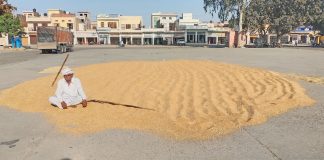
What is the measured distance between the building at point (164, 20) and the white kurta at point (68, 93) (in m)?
88.7

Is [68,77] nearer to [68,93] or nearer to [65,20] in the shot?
[68,93]

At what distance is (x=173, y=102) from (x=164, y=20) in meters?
91.5

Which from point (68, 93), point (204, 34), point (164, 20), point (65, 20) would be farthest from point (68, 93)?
point (164, 20)

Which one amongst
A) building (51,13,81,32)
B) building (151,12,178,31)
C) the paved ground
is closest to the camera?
the paved ground

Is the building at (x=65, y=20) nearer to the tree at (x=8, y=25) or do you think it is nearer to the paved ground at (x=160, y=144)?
the tree at (x=8, y=25)

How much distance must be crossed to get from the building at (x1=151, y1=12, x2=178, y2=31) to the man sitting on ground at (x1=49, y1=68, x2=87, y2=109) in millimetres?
88738

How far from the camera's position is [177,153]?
5262 millimetres

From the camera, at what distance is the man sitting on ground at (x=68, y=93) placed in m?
8.09

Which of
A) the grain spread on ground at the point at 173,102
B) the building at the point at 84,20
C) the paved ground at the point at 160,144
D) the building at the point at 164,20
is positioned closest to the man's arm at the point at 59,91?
the grain spread on ground at the point at 173,102

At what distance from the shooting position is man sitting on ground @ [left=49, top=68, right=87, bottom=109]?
318 inches

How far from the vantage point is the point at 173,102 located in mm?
8797

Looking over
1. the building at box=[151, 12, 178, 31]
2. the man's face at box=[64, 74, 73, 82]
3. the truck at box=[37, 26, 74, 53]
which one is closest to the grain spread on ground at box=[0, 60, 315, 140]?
the man's face at box=[64, 74, 73, 82]

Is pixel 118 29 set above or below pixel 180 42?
above

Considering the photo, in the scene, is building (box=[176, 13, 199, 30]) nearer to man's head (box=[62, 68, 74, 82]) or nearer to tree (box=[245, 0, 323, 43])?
tree (box=[245, 0, 323, 43])
